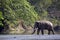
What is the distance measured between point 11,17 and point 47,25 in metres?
3.63

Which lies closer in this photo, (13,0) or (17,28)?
(13,0)

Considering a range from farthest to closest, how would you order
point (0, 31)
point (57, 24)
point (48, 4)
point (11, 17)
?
point (48, 4)
point (57, 24)
point (0, 31)
point (11, 17)

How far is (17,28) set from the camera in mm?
32688

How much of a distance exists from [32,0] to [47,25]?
11.1 m

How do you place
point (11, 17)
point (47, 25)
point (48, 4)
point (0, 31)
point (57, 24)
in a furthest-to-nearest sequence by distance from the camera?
point (48, 4)
point (57, 24)
point (0, 31)
point (11, 17)
point (47, 25)

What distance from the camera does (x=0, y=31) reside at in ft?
96.9

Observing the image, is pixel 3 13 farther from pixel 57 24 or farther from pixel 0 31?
pixel 57 24

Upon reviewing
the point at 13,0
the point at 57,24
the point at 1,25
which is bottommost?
the point at 57,24

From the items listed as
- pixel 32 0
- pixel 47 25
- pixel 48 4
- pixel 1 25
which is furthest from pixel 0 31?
pixel 48 4

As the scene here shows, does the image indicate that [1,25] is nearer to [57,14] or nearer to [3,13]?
[3,13]

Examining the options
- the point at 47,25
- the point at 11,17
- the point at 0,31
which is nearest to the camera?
the point at 47,25

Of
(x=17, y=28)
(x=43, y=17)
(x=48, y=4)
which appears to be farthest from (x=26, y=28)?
(x=48, y=4)

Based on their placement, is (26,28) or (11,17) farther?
(26,28)

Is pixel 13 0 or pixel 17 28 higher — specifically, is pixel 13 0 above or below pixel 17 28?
above
